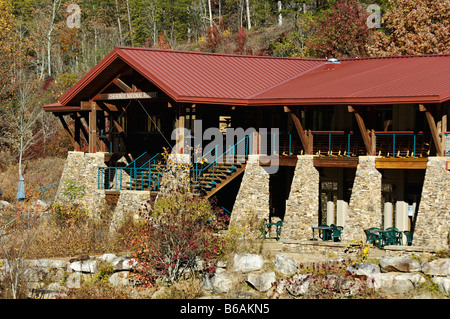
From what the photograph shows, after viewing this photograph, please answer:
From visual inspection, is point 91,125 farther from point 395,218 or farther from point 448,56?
point 448,56

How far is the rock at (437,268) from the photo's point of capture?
21.4 m

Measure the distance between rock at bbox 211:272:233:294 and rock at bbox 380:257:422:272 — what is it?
4729 mm

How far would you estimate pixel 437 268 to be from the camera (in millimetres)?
21547

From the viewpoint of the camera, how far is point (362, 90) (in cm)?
2653

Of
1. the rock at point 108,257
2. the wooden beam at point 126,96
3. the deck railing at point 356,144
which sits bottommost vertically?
the rock at point 108,257

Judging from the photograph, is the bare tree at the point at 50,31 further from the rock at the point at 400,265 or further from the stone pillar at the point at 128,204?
the rock at the point at 400,265

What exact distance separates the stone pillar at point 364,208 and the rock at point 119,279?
25.4 feet

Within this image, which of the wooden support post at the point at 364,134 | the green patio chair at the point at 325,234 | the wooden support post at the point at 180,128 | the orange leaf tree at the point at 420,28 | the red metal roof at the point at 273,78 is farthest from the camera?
the orange leaf tree at the point at 420,28

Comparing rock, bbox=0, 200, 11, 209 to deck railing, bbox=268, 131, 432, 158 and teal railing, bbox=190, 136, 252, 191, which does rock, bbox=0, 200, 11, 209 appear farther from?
deck railing, bbox=268, 131, 432, 158

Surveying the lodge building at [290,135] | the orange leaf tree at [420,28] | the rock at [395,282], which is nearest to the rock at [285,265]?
the rock at [395,282]

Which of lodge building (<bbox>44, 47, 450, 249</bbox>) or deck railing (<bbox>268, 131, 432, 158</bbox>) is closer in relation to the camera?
lodge building (<bbox>44, 47, 450, 249</bbox>)

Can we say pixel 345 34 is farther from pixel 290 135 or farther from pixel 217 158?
pixel 217 158

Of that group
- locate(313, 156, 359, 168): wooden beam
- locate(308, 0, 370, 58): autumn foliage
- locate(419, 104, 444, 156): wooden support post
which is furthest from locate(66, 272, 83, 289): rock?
locate(308, 0, 370, 58): autumn foliage

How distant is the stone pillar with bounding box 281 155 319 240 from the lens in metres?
26.5
